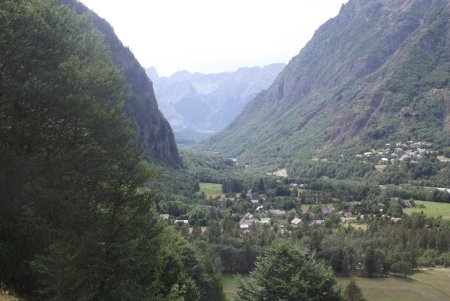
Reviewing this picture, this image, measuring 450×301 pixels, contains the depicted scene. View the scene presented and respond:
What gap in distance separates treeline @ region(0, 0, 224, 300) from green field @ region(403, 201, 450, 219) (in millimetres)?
132120

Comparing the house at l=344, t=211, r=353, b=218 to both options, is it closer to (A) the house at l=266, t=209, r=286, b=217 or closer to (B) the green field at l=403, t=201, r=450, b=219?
(B) the green field at l=403, t=201, r=450, b=219

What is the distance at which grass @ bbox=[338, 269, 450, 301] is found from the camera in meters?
76.7

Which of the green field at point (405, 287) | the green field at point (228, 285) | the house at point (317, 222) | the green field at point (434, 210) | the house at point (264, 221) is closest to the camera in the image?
the green field at point (228, 285)

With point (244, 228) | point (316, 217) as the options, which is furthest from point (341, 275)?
point (316, 217)

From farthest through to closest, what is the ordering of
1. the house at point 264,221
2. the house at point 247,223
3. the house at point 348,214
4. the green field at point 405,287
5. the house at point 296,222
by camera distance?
the house at point 348,214 → the house at point 296,222 → the house at point 264,221 → the house at point 247,223 → the green field at point 405,287

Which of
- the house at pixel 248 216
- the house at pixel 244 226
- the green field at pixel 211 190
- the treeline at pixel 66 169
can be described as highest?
the treeline at pixel 66 169

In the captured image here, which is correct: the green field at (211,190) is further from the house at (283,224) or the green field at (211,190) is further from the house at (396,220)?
the house at (396,220)

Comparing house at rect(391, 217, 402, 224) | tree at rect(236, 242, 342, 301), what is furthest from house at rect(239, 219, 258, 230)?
tree at rect(236, 242, 342, 301)

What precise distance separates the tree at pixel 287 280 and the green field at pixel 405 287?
34363mm

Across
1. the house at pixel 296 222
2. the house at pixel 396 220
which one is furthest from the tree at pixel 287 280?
the house at pixel 396 220

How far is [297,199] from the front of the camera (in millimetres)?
165625

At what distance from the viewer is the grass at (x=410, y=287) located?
76688mm

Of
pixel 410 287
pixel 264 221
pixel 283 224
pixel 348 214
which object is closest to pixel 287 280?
pixel 410 287

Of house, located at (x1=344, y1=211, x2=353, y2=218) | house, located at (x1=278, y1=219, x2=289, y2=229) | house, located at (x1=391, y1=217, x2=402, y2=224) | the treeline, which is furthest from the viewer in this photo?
house, located at (x1=344, y1=211, x2=353, y2=218)
